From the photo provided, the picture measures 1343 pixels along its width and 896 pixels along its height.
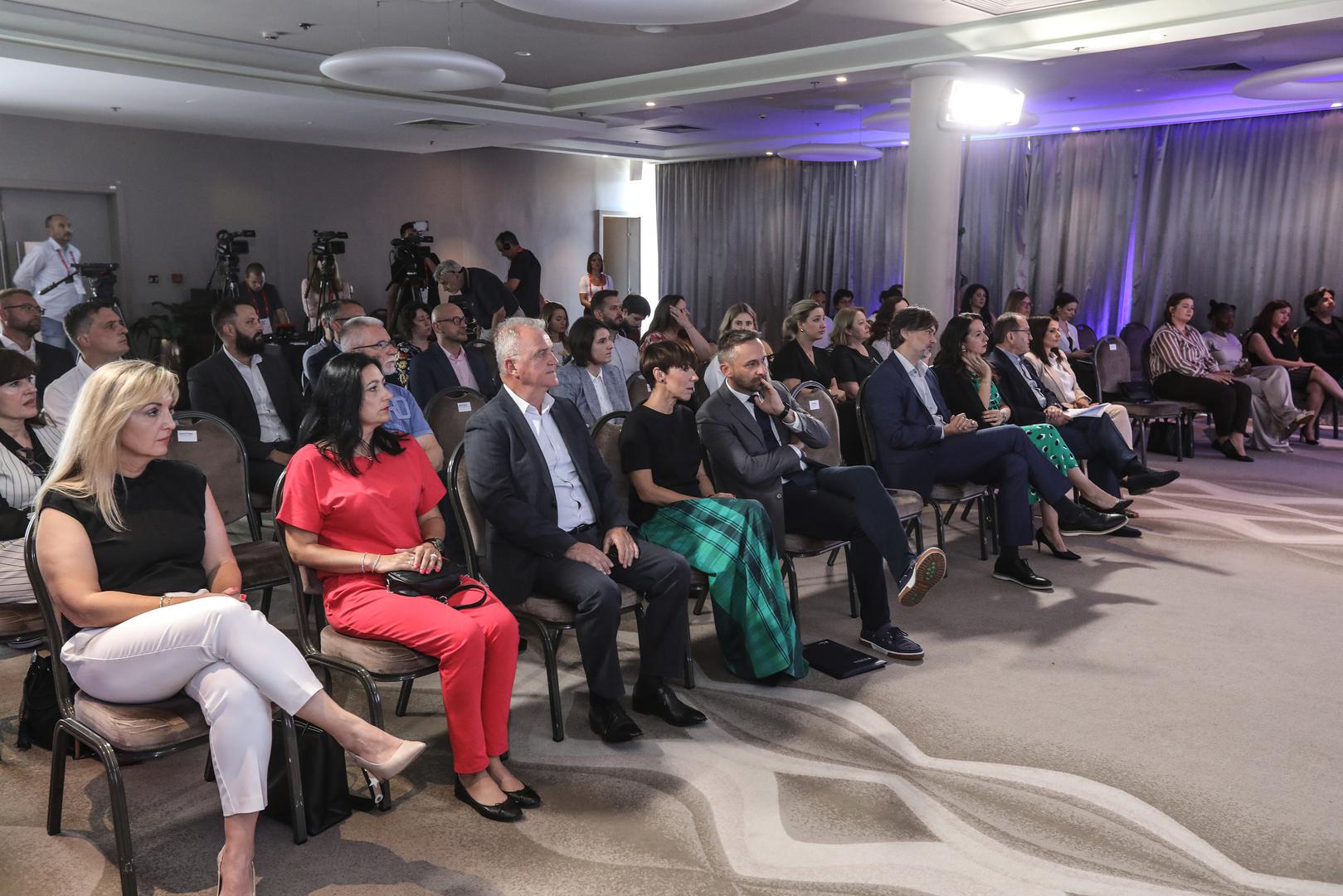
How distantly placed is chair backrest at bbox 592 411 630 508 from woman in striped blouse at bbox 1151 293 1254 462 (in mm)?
6328

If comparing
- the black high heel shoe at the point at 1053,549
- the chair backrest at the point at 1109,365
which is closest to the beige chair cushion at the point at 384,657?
the black high heel shoe at the point at 1053,549

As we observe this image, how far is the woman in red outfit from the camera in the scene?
271cm

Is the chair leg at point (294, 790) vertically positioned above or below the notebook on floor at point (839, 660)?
above

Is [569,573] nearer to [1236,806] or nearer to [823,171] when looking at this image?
[1236,806]

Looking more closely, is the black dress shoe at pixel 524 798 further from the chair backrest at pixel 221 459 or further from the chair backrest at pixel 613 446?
the chair backrest at pixel 221 459

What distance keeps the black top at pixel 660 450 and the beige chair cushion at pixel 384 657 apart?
47.9 inches

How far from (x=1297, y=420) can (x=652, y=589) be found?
7753 mm

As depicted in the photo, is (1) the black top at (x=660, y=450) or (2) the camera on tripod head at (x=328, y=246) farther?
(2) the camera on tripod head at (x=328, y=246)

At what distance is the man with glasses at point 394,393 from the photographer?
167 inches

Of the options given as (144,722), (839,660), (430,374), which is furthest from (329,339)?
(144,722)

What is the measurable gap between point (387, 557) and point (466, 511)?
429mm

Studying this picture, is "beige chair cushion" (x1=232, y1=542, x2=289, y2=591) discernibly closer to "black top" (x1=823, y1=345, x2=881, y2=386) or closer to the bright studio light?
"black top" (x1=823, y1=345, x2=881, y2=386)

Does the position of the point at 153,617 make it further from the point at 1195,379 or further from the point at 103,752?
the point at 1195,379

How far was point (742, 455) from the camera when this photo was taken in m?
3.90
